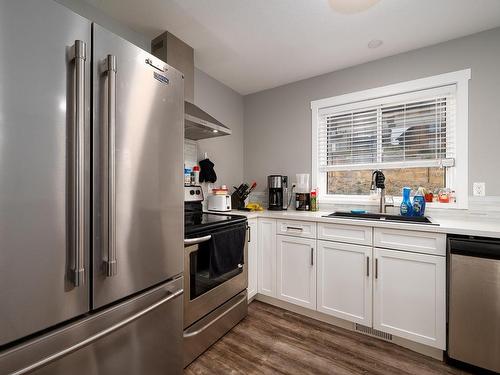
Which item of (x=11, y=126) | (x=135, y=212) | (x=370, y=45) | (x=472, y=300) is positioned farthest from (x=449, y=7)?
(x=11, y=126)

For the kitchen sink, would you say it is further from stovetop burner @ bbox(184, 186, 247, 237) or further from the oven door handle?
the oven door handle

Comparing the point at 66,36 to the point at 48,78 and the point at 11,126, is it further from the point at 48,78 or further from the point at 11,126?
the point at 11,126

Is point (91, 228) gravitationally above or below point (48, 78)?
below

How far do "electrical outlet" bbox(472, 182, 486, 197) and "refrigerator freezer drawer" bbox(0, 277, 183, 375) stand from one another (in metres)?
2.36

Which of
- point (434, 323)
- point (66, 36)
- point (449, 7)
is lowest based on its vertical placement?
point (434, 323)

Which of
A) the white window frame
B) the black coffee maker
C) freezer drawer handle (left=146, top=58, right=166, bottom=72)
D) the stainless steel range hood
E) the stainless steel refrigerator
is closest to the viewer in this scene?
the stainless steel refrigerator

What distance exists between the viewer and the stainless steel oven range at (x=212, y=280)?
1.48 m

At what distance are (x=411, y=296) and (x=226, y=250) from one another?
1377 mm

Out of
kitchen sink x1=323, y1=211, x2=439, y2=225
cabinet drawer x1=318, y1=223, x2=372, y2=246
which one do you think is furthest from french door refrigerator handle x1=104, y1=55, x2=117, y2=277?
kitchen sink x1=323, y1=211, x2=439, y2=225

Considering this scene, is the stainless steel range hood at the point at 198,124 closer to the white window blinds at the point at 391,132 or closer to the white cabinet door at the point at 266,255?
the white cabinet door at the point at 266,255

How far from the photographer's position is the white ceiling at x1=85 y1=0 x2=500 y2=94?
1.58 meters

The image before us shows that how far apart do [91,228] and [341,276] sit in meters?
1.81

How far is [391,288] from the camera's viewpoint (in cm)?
170

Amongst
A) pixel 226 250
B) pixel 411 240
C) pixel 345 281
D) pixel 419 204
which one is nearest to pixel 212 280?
pixel 226 250
